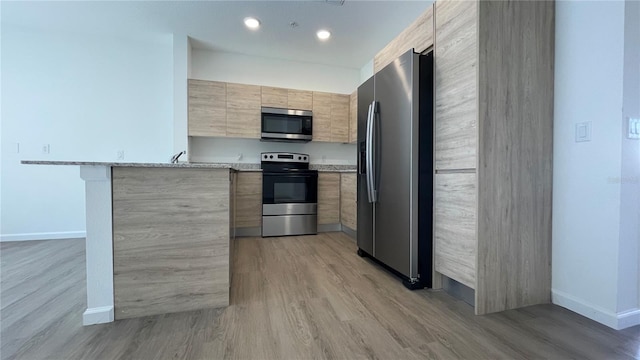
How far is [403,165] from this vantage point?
1985mm

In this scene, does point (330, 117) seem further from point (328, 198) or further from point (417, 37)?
point (417, 37)

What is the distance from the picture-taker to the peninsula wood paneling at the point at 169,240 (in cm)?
150

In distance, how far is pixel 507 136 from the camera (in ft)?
5.38

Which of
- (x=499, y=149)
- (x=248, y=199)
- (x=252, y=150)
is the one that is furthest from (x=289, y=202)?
(x=499, y=149)

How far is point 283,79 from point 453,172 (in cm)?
319

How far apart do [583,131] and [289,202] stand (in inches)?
117

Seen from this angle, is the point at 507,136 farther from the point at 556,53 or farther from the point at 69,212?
the point at 69,212

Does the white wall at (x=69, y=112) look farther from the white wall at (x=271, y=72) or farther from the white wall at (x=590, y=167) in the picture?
the white wall at (x=590, y=167)

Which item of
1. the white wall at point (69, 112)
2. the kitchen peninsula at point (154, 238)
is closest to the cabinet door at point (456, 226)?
the kitchen peninsula at point (154, 238)

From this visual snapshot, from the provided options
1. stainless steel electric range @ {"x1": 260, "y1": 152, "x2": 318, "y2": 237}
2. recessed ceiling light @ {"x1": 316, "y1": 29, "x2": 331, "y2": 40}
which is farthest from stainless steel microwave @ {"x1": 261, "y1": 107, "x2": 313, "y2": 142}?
recessed ceiling light @ {"x1": 316, "y1": 29, "x2": 331, "y2": 40}

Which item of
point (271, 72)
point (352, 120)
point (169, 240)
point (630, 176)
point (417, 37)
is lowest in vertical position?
point (169, 240)

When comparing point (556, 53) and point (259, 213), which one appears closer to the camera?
point (556, 53)

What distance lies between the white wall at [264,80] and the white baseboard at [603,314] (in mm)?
3272

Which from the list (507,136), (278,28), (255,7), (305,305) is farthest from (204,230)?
(278,28)
